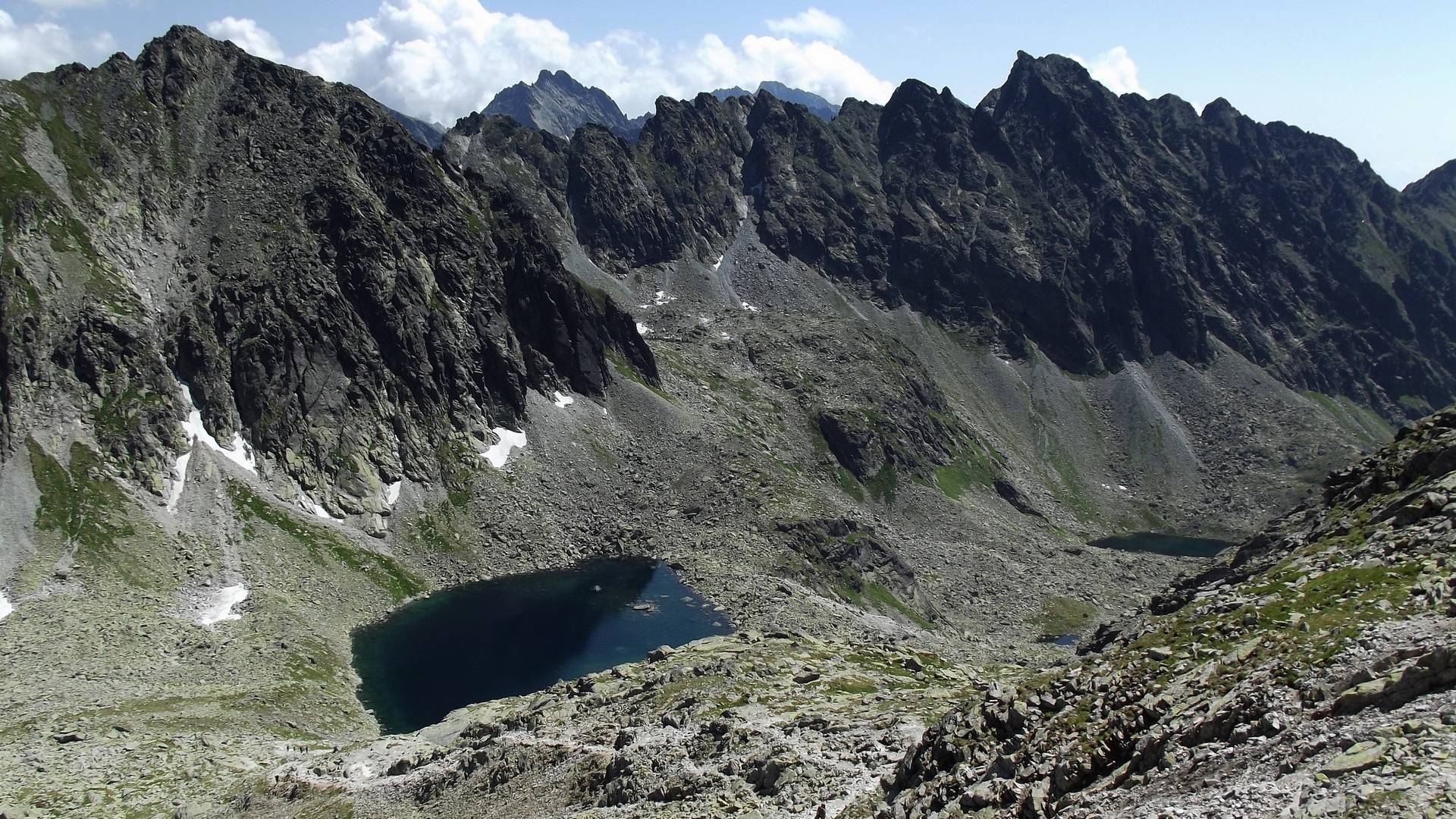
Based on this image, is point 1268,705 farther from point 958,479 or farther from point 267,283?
point 958,479

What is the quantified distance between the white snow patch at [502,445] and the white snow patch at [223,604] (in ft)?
157

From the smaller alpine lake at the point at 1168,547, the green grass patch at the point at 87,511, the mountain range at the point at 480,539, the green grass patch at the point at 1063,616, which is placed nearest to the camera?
the mountain range at the point at 480,539

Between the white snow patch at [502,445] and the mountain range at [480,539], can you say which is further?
the white snow patch at [502,445]

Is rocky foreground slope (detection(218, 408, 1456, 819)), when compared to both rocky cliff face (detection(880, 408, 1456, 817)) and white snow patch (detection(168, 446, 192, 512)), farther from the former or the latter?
white snow patch (detection(168, 446, 192, 512))

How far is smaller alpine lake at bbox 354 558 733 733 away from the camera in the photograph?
92.2 metres

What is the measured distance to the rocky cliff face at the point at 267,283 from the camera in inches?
4638

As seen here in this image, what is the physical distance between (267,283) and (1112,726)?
463 ft

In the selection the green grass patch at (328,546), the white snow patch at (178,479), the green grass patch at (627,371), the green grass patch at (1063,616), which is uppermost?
the green grass patch at (627,371)

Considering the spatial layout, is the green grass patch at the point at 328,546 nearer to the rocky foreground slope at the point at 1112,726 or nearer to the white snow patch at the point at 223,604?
the white snow patch at the point at 223,604

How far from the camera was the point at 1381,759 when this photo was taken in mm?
18875

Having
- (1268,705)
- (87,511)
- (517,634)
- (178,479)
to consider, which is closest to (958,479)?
(517,634)

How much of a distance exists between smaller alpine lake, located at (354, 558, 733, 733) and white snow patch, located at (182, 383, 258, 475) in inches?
1185

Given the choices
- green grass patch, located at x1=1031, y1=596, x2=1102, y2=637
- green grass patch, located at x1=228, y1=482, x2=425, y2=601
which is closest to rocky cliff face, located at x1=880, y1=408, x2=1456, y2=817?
green grass patch, located at x1=228, y1=482, x2=425, y2=601

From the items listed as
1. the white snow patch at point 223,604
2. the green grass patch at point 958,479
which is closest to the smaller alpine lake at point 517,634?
the white snow patch at point 223,604
